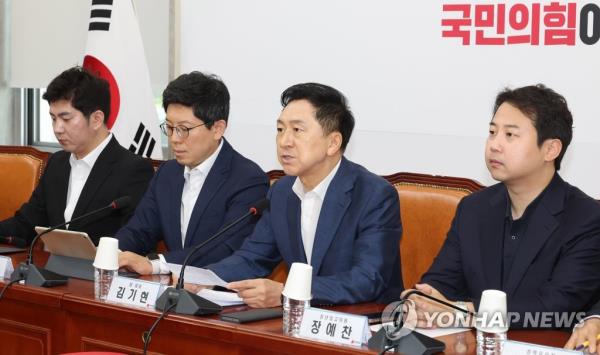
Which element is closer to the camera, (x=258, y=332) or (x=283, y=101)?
(x=258, y=332)

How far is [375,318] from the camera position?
2.46m

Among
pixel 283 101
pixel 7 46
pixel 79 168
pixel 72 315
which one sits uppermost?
pixel 7 46

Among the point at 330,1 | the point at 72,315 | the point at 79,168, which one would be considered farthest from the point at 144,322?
the point at 330,1

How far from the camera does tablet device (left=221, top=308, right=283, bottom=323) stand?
2.38m

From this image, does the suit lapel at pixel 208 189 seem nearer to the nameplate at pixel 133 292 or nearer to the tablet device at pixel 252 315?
the nameplate at pixel 133 292

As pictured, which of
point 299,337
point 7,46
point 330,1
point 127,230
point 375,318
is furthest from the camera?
point 7,46

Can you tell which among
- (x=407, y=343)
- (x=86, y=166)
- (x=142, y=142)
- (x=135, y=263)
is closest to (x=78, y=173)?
(x=86, y=166)

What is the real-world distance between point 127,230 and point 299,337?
1.46 metres

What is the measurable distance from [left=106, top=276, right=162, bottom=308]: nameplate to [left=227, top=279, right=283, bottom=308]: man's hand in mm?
208

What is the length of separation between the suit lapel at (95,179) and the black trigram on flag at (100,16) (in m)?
1.10

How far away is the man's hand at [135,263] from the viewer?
2.97 meters

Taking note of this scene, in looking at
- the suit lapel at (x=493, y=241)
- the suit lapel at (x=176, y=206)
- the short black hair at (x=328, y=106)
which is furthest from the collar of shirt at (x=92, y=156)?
the suit lapel at (x=493, y=241)

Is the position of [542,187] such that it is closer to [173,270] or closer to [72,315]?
[173,270]

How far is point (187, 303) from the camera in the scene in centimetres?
246
